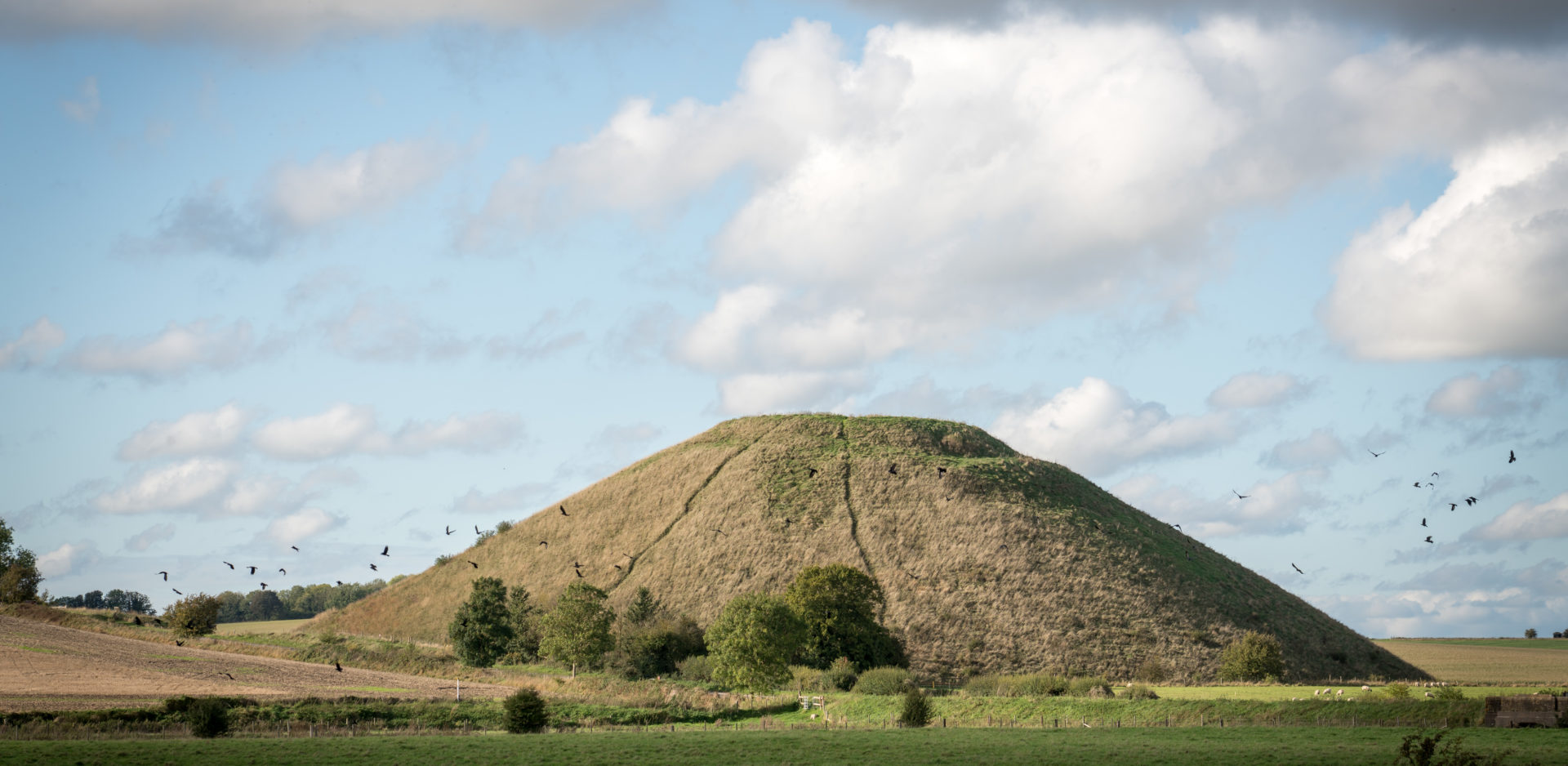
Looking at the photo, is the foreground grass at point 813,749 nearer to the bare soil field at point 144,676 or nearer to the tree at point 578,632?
the bare soil field at point 144,676

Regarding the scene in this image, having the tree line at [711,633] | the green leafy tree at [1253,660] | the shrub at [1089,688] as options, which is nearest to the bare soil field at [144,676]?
the tree line at [711,633]

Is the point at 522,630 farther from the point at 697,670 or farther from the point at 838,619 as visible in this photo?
the point at 838,619

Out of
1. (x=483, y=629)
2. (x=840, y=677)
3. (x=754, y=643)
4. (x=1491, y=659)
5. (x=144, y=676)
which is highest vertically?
(x=483, y=629)

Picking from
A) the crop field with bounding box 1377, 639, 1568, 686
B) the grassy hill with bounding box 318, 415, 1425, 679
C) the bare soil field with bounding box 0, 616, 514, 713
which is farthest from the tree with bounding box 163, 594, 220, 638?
the crop field with bounding box 1377, 639, 1568, 686

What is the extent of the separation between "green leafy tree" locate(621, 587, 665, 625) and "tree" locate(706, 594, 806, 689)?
15691 millimetres

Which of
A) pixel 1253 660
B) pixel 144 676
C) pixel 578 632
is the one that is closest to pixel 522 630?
pixel 578 632

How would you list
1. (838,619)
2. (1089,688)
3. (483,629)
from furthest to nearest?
(483,629) → (838,619) → (1089,688)

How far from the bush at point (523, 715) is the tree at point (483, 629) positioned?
29.3 metres

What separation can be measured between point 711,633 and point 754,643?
16.0 ft

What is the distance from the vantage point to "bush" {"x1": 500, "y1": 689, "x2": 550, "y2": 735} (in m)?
52.2

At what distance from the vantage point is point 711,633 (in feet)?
232

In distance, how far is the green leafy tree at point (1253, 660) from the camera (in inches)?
2859

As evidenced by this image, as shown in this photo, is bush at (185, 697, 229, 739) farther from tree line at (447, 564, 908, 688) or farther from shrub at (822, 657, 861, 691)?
shrub at (822, 657, 861, 691)

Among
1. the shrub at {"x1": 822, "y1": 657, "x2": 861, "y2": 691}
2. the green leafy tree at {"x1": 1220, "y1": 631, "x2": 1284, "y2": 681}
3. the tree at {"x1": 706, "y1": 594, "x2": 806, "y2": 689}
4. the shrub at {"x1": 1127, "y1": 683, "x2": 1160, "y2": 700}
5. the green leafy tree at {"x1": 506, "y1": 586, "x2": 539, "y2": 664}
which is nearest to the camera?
the shrub at {"x1": 1127, "y1": 683, "x2": 1160, "y2": 700}
